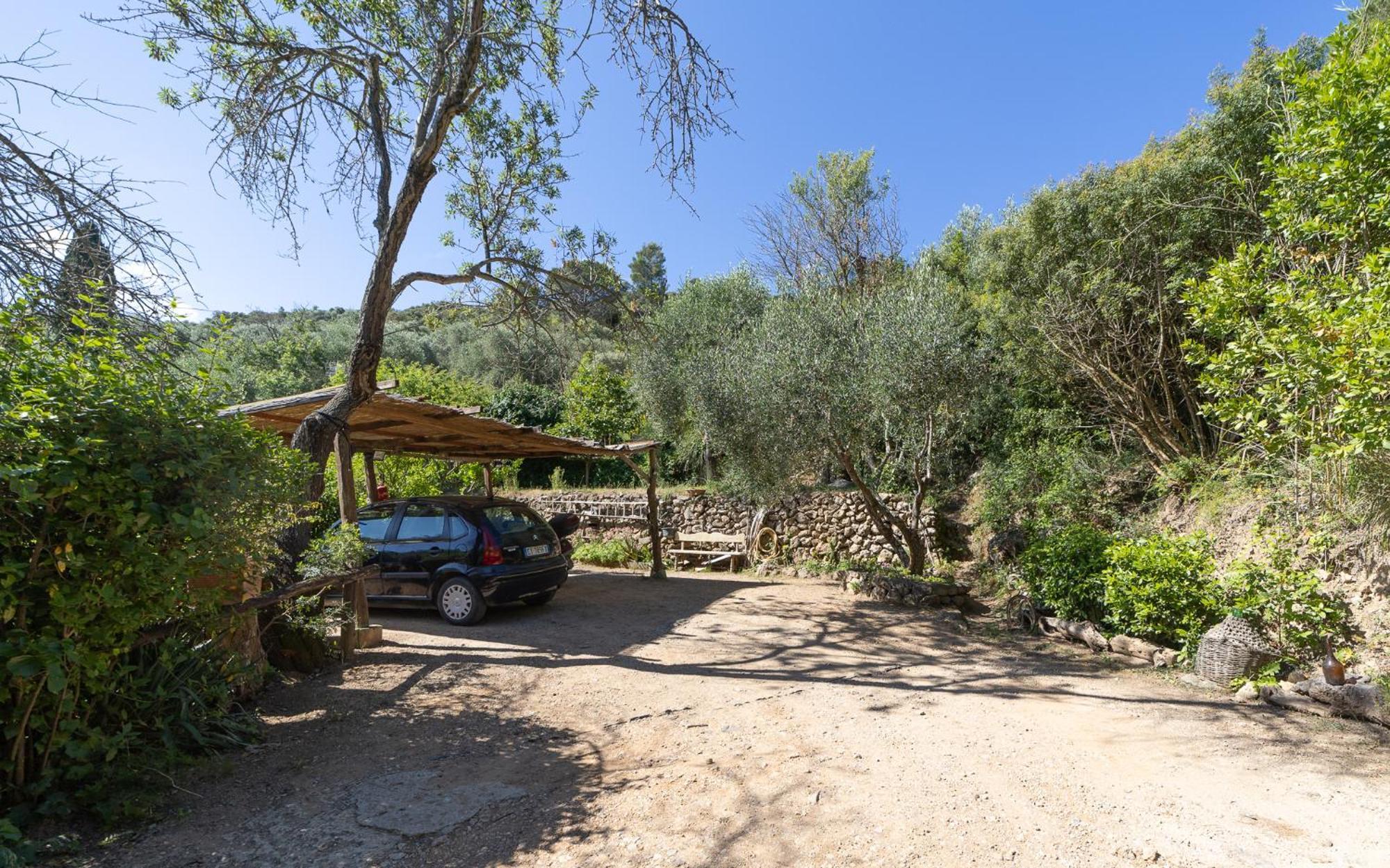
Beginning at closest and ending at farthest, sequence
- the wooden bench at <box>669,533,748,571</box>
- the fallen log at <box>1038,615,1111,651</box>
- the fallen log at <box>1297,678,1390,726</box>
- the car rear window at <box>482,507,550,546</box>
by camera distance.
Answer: the fallen log at <box>1297,678,1390,726</box> → the fallen log at <box>1038,615,1111,651</box> → the car rear window at <box>482,507,550,546</box> → the wooden bench at <box>669,533,748,571</box>

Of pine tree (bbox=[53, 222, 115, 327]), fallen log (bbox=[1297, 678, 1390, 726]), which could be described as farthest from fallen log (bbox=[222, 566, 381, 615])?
fallen log (bbox=[1297, 678, 1390, 726])

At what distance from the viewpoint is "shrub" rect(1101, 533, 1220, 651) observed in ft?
20.6

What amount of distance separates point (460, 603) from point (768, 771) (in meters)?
5.12

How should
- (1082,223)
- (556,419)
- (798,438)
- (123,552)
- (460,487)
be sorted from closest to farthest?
(123,552) < (798,438) < (1082,223) < (460,487) < (556,419)

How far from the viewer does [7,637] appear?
108 inches

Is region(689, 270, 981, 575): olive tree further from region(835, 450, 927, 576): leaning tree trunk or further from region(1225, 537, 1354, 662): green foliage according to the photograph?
region(1225, 537, 1354, 662): green foliage

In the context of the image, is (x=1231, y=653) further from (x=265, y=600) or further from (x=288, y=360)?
(x=288, y=360)

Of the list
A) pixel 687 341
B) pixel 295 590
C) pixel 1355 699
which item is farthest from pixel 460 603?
pixel 687 341

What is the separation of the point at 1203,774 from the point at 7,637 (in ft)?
19.9

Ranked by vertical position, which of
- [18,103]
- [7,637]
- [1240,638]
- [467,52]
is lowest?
[1240,638]

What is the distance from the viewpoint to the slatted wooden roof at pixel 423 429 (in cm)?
680

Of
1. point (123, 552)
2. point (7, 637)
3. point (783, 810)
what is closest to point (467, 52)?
point (123, 552)

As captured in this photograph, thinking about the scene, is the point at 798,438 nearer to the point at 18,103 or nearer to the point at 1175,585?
the point at 1175,585

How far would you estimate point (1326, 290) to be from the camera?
5.18 m
